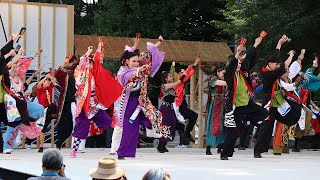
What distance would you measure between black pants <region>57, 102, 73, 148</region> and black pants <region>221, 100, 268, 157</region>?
9.62 ft

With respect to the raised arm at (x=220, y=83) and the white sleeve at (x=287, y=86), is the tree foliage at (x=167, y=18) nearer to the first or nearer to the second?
the white sleeve at (x=287, y=86)

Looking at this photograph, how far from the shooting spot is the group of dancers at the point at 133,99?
39.0 ft

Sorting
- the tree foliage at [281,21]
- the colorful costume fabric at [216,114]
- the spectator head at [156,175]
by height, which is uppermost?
the tree foliage at [281,21]

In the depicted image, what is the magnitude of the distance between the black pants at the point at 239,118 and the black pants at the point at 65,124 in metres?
2.93

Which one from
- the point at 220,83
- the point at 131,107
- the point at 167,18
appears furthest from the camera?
the point at 167,18

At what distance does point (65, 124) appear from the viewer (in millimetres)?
13750

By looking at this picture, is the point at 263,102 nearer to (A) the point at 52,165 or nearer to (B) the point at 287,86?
(B) the point at 287,86

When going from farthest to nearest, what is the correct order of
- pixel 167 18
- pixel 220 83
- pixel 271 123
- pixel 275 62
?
pixel 167 18 < pixel 271 123 < pixel 220 83 < pixel 275 62

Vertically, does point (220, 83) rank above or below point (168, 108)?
above

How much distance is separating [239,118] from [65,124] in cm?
316

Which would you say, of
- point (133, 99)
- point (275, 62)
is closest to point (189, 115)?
point (275, 62)

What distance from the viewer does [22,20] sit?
51.6 ft

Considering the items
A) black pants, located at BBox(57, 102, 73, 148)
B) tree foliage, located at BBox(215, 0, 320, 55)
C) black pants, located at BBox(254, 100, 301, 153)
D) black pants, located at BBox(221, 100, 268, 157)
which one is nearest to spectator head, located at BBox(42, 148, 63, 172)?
black pants, located at BBox(221, 100, 268, 157)

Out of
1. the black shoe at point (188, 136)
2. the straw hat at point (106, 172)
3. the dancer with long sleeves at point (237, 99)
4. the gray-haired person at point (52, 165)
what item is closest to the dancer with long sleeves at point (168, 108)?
the black shoe at point (188, 136)
